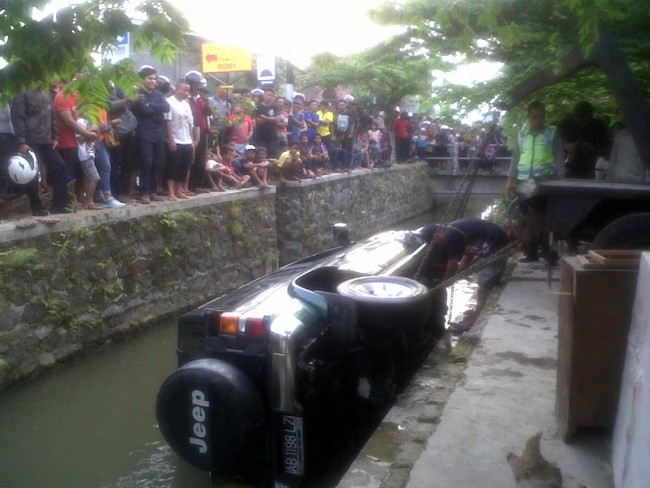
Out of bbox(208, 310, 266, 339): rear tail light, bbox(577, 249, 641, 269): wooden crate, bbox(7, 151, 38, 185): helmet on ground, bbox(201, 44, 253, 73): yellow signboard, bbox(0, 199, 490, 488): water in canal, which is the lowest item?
bbox(0, 199, 490, 488): water in canal

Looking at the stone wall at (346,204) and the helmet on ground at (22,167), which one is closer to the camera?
the helmet on ground at (22,167)

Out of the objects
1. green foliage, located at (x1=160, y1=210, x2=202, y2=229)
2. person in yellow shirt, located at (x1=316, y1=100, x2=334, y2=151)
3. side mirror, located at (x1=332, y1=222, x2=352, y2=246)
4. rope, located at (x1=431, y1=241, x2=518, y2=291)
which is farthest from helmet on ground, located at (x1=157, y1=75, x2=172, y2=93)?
person in yellow shirt, located at (x1=316, y1=100, x2=334, y2=151)

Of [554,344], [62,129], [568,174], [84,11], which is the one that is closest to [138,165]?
[62,129]

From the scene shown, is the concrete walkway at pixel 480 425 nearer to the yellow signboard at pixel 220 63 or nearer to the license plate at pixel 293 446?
the license plate at pixel 293 446

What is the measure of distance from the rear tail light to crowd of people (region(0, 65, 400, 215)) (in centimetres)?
149

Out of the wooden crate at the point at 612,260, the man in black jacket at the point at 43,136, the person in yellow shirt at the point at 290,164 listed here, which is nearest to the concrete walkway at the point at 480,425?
the wooden crate at the point at 612,260

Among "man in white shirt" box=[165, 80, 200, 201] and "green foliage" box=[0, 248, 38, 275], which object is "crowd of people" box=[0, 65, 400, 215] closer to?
"man in white shirt" box=[165, 80, 200, 201]

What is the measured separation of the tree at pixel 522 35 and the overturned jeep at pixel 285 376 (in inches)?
69.9

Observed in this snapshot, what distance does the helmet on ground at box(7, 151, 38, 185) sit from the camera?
8016 mm

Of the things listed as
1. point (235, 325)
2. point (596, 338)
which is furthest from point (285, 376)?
point (596, 338)

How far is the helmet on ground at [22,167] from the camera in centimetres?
802

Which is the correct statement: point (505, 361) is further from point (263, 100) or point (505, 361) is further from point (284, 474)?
point (263, 100)

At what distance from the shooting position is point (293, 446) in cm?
462

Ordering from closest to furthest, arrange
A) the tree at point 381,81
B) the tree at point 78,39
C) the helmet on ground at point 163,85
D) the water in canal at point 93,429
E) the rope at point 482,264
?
the tree at point 78,39 < the water in canal at point 93,429 < the rope at point 482,264 < the helmet on ground at point 163,85 < the tree at point 381,81
